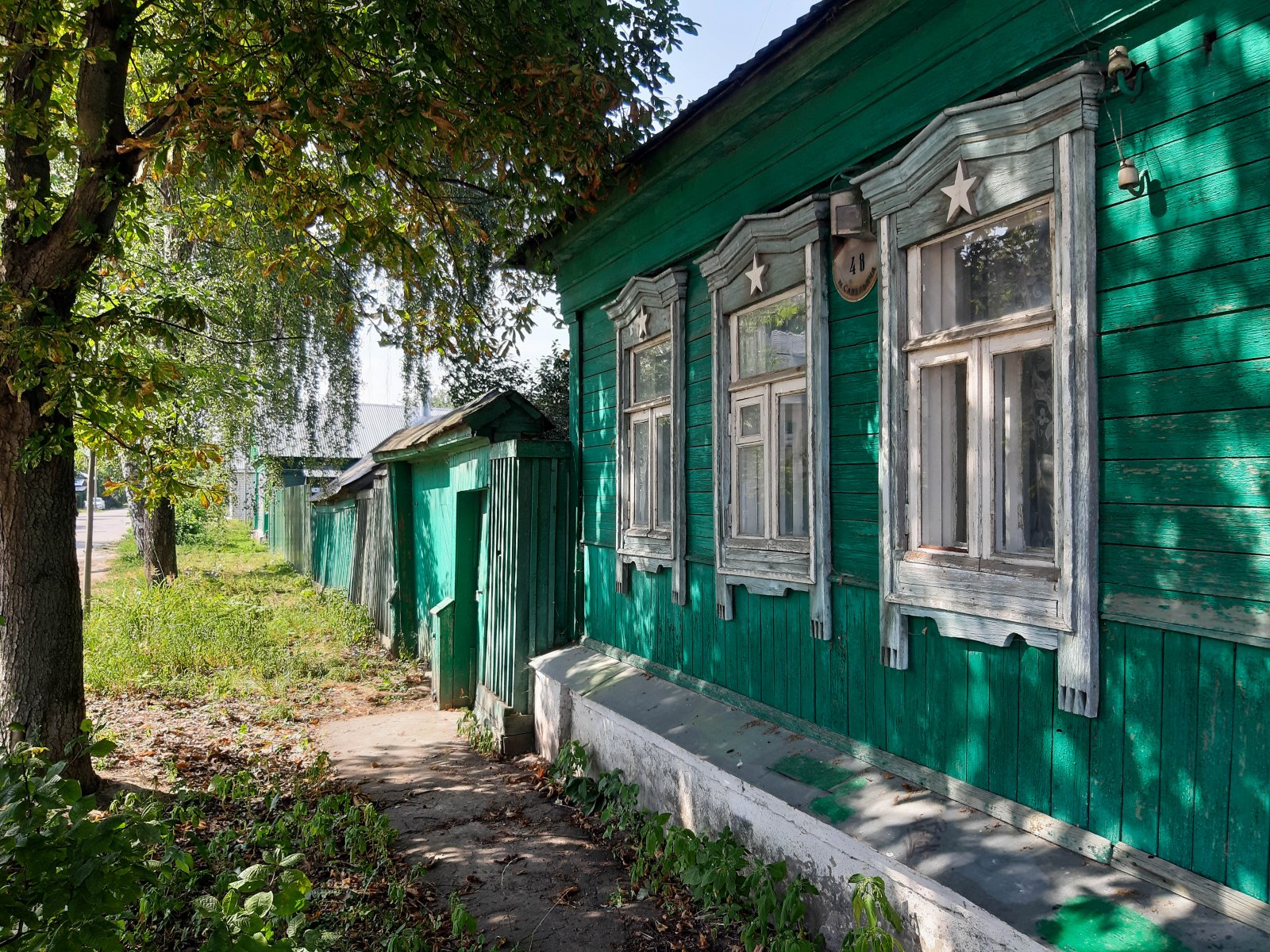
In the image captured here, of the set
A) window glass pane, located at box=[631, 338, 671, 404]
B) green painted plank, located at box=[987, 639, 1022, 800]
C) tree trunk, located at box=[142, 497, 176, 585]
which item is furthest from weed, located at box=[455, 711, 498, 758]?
tree trunk, located at box=[142, 497, 176, 585]

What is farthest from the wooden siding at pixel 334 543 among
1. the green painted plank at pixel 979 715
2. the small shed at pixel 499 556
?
the green painted plank at pixel 979 715

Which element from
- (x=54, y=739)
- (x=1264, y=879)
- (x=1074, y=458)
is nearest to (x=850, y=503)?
(x=1074, y=458)

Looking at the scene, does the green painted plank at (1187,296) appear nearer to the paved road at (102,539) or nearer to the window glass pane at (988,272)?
the window glass pane at (988,272)

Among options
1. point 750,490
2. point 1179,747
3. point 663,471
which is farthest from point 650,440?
point 1179,747

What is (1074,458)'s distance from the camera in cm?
281

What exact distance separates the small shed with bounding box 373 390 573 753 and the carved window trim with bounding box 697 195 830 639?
2.36 metres

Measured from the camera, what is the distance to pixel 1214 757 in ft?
8.05

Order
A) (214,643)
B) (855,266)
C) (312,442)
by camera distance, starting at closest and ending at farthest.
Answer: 1. (855,266)
2. (214,643)
3. (312,442)

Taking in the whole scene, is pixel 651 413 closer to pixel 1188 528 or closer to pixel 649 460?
pixel 649 460

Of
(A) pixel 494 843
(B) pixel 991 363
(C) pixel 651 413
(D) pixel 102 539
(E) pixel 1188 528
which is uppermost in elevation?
(C) pixel 651 413

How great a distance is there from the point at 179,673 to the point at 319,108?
21.3ft

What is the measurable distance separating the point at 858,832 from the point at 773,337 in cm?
246

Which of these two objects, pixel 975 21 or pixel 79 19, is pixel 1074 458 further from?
pixel 79 19

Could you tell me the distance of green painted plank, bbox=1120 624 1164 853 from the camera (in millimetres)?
2605
